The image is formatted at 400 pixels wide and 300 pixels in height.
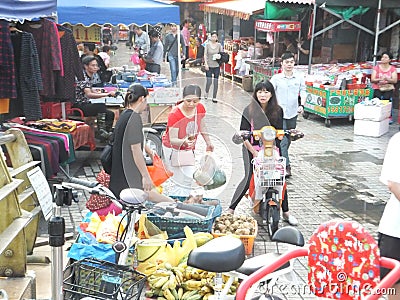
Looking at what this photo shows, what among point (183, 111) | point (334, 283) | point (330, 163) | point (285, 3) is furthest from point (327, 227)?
point (285, 3)

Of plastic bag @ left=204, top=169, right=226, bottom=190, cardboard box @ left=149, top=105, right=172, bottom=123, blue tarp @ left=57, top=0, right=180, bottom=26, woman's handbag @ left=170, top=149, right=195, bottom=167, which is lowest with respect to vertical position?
plastic bag @ left=204, top=169, right=226, bottom=190

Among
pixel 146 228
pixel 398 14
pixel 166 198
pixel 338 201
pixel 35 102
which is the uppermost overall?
pixel 398 14

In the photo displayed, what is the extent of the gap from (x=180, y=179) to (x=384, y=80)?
8896 millimetres

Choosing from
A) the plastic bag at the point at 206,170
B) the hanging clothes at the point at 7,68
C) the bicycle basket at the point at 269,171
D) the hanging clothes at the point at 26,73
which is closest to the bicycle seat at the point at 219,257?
the plastic bag at the point at 206,170

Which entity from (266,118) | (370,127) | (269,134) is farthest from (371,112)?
(266,118)

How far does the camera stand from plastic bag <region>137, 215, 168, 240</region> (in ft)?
17.5

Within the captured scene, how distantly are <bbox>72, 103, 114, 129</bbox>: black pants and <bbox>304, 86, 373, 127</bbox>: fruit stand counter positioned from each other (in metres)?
4.88

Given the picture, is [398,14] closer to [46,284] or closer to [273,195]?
[273,195]

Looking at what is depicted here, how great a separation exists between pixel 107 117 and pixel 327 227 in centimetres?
718

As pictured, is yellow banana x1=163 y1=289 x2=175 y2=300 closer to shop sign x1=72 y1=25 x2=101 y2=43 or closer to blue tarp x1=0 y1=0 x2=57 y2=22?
blue tarp x1=0 y1=0 x2=57 y2=22

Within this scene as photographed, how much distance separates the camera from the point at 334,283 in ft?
9.05

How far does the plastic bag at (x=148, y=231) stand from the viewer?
534 cm

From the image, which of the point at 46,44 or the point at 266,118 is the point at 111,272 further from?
the point at 46,44

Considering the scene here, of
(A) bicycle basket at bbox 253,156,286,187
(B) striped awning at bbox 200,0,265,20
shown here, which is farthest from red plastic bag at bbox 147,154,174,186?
(B) striped awning at bbox 200,0,265,20
